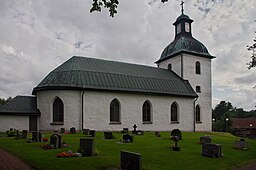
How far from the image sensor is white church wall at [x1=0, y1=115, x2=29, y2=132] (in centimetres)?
2430

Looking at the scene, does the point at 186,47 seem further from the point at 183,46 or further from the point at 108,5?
the point at 108,5

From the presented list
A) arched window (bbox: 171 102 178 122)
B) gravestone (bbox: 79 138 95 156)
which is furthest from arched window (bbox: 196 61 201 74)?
gravestone (bbox: 79 138 95 156)

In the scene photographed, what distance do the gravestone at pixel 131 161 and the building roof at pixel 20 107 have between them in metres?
18.2

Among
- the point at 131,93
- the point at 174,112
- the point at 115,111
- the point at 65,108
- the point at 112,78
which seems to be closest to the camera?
the point at 65,108

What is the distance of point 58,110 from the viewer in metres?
25.6

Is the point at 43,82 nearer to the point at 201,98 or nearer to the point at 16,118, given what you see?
the point at 16,118

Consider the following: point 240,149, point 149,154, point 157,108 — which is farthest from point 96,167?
point 157,108

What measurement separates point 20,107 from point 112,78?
9.38 meters

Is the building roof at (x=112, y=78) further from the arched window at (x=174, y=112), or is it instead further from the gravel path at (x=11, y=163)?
the gravel path at (x=11, y=163)

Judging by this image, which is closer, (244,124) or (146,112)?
(146,112)

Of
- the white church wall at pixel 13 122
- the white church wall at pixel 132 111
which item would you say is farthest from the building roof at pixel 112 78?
the white church wall at pixel 13 122

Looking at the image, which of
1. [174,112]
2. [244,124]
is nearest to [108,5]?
[174,112]

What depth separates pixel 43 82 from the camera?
86.6 feet

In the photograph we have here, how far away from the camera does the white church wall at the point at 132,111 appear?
85.3ft
